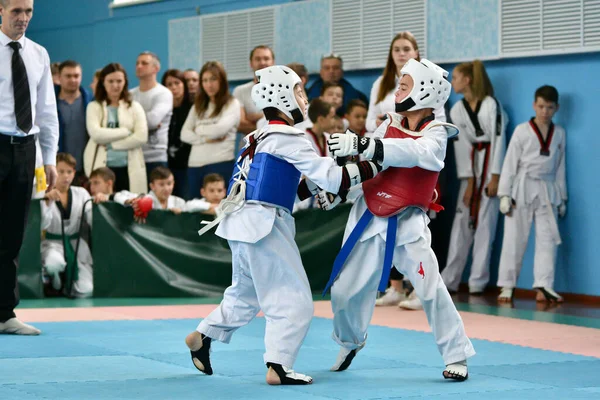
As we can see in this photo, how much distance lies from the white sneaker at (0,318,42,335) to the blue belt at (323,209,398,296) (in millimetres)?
2309

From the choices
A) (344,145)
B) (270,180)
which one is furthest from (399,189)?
(270,180)

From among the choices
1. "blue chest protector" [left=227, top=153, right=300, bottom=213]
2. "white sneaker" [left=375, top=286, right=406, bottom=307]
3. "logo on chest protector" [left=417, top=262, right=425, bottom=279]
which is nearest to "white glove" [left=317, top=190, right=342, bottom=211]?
"blue chest protector" [left=227, top=153, right=300, bottom=213]

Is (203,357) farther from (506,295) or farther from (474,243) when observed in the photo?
(474,243)

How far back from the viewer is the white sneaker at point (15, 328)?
20.6ft

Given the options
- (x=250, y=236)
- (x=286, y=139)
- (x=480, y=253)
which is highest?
(x=286, y=139)

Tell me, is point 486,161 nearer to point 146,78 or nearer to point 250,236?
point 146,78

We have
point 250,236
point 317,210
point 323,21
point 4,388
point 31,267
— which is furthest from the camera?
point 323,21

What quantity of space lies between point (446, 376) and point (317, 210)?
487cm

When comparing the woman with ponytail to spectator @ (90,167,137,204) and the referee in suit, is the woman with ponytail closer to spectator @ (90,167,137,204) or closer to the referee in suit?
spectator @ (90,167,137,204)

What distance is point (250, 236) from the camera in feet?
15.4

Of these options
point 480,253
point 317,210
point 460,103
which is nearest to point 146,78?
point 317,210

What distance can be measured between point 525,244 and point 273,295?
5.15 meters

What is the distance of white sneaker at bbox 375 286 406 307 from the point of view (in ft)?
28.1

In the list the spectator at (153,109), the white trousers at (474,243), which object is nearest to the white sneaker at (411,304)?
the white trousers at (474,243)
